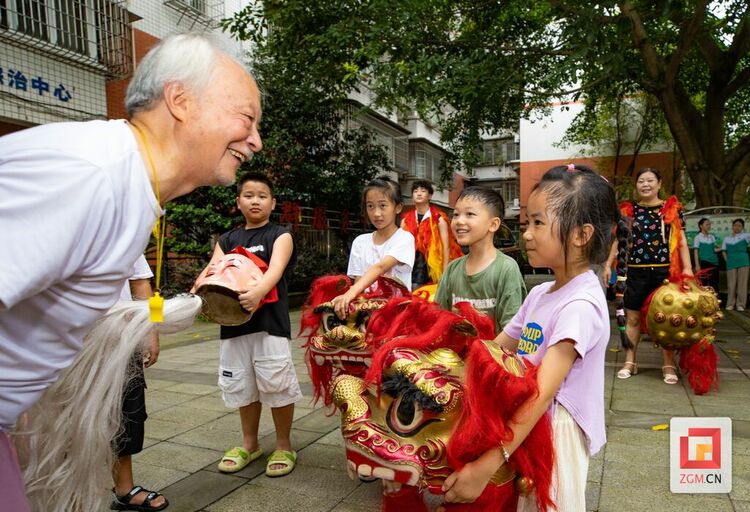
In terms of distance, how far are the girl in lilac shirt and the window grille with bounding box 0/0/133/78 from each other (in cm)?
814

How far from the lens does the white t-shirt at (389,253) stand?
3074mm

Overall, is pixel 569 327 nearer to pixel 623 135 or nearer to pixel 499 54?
pixel 499 54

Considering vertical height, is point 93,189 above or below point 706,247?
above

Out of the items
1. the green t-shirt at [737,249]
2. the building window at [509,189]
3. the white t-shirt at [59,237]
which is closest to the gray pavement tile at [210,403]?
the white t-shirt at [59,237]

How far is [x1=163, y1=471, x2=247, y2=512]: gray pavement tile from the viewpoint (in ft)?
8.29

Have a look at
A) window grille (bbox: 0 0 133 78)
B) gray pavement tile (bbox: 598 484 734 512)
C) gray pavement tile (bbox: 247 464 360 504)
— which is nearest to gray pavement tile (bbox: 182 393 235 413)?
gray pavement tile (bbox: 247 464 360 504)

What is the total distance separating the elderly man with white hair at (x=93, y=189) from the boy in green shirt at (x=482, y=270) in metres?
1.48

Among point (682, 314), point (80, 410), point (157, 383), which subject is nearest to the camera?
point (80, 410)

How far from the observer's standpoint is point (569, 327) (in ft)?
4.65

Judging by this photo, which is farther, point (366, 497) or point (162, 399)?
point (162, 399)

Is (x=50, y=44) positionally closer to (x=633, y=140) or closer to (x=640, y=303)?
(x=640, y=303)

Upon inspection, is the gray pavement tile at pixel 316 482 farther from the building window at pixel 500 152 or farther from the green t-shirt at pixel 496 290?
the building window at pixel 500 152

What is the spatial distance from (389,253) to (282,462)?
4.28ft

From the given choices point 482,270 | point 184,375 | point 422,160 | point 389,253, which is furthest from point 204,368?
point 422,160
